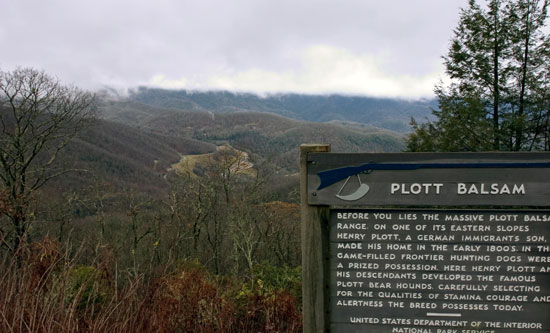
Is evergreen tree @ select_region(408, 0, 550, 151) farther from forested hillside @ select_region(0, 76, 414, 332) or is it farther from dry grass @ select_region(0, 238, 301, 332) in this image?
dry grass @ select_region(0, 238, 301, 332)

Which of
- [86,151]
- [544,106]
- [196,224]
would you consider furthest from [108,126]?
[544,106]

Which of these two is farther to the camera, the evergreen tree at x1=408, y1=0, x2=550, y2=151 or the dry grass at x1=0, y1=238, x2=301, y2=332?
the evergreen tree at x1=408, y1=0, x2=550, y2=151

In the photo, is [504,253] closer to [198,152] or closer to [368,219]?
[368,219]

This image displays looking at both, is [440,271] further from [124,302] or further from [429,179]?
[124,302]

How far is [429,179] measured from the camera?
3002 millimetres

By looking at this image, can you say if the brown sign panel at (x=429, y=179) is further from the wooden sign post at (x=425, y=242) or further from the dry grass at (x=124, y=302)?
the dry grass at (x=124, y=302)

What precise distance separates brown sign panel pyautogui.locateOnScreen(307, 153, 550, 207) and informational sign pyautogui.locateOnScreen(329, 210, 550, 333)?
0.33ft

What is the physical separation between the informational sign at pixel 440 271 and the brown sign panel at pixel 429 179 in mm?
101

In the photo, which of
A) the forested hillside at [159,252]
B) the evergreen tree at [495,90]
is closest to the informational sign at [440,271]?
the forested hillside at [159,252]

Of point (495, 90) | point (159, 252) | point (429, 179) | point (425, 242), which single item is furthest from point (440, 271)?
point (159, 252)

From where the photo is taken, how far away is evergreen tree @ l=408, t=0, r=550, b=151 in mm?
15406

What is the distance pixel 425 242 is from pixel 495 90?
1623cm

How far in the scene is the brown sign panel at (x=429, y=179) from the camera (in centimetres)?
292

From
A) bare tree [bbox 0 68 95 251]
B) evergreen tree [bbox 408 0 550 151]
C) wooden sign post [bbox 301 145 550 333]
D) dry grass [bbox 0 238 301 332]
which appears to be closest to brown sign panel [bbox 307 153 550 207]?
wooden sign post [bbox 301 145 550 333]
